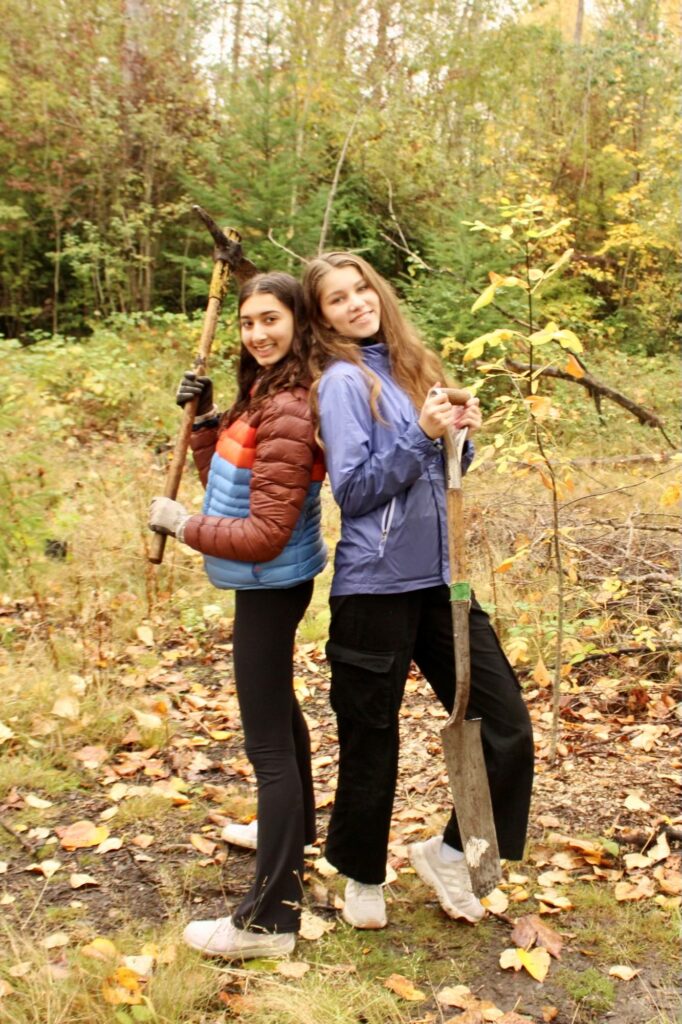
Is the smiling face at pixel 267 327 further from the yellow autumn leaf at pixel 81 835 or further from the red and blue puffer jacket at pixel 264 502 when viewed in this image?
the yellow autumn leaf at pixel 81 835

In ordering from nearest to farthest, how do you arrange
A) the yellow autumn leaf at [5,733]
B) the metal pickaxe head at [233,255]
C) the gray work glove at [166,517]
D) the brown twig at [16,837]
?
1. the gray work glove at [166,517]
2. the metal pickaxe head at [233,255]
3. the brown twig at [16,837]
4. the yellow autumn leaf at [5,733]

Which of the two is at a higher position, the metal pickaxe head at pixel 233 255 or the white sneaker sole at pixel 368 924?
the metal pickaxe head at pixel 233 255

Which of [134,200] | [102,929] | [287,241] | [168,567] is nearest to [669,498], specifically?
[102,929]

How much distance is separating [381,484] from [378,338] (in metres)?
0.52

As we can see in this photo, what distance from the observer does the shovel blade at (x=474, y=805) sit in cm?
246

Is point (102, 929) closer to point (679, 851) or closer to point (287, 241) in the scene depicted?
point (679, 851)

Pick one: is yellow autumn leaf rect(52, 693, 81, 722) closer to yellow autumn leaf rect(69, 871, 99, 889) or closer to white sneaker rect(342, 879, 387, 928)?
yellow autumn leaf rect(69, 871, 99, 889)

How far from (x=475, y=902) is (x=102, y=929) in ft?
3.75

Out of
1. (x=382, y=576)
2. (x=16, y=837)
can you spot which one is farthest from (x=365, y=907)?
(x=16, y=837)

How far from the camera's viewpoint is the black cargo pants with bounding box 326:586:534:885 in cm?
240

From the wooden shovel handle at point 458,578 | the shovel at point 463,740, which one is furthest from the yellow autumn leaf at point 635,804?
the wooden shovel handle at point 458,578

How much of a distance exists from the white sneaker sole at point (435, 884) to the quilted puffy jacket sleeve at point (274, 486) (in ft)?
3.79

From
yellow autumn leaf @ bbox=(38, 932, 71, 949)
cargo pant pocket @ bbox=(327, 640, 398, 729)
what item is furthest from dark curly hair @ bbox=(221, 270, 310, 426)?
yellow autumn leaf @ bbox=(38, 932, 71, 949)

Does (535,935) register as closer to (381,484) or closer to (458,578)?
(458,578)
